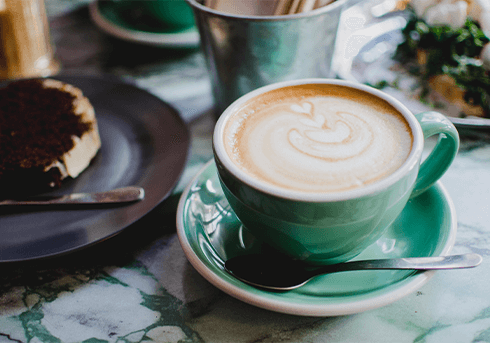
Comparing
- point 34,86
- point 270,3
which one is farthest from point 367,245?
point 34,86

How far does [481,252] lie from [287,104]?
35cm

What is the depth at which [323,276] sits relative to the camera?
0.52m

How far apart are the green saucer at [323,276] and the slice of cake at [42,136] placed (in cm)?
25

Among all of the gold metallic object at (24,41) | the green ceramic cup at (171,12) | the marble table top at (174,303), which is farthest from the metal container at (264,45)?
the gold metallic object at (24,41)

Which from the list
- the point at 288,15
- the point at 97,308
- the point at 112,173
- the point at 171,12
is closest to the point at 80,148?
the point at 112,173

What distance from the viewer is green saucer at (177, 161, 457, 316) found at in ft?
1.47

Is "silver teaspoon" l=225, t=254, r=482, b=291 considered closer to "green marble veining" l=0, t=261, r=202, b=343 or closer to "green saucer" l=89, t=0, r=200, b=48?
"green marble veining" l=0, t=261, r=202, b=343

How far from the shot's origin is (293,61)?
75 cm

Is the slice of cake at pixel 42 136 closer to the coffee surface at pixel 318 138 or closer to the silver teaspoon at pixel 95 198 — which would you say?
the silver teaspoon at pixel 95 198

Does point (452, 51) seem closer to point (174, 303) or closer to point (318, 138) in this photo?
point (318, 138)

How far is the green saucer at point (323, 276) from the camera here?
0.45 meters

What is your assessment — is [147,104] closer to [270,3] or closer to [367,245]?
[270,3]

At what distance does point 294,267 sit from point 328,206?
0.37 ft

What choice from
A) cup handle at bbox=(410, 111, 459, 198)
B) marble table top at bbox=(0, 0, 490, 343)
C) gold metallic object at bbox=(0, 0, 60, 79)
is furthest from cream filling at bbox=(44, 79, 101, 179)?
cup handle at bbox=(410, 111, 459, 198)
